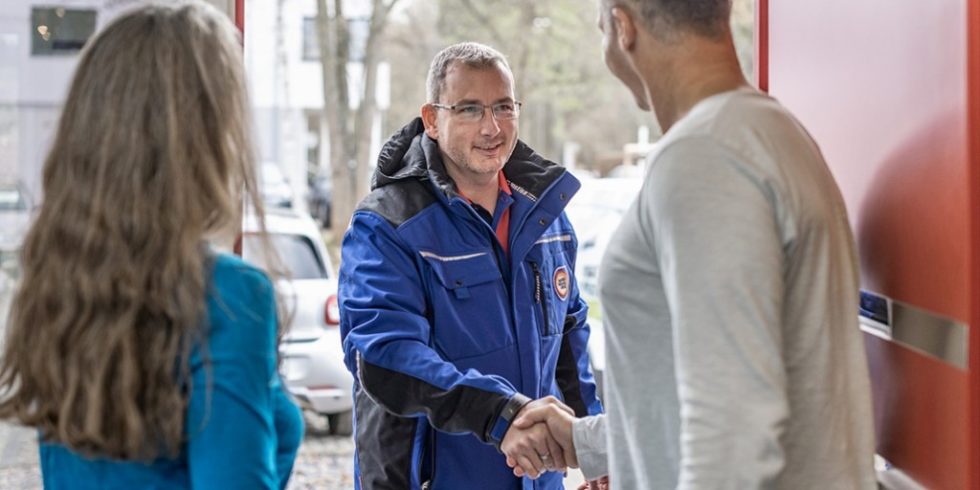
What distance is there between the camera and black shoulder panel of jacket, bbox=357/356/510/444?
2598mm

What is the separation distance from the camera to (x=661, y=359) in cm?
175

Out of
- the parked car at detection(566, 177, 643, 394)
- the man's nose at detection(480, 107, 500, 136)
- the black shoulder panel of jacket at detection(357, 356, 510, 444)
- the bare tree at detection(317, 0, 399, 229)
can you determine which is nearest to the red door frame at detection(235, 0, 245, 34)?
the man's nose at detection(480, 107, 500, 136)

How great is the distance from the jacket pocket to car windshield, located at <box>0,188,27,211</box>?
95 cm

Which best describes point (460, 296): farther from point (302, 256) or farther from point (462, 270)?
point (302, 256)

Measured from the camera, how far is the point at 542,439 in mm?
2543

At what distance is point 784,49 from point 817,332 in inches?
47.6

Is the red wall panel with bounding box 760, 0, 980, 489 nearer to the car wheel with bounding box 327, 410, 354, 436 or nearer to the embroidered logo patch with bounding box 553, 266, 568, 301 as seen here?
the embroidered logo patch with bounding box 553, 266, 568, 301

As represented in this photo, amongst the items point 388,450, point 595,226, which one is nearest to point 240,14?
point 388,450

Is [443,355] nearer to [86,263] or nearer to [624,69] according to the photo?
[624,69]

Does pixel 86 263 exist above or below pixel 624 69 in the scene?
below

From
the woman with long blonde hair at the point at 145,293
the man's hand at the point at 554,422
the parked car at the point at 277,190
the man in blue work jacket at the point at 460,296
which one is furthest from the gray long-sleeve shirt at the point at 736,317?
the parked car at the point at 277,190

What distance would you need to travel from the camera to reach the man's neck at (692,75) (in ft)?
5.80

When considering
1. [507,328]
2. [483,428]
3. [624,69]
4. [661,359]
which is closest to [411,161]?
[507,328]

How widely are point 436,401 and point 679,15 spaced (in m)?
1.17
